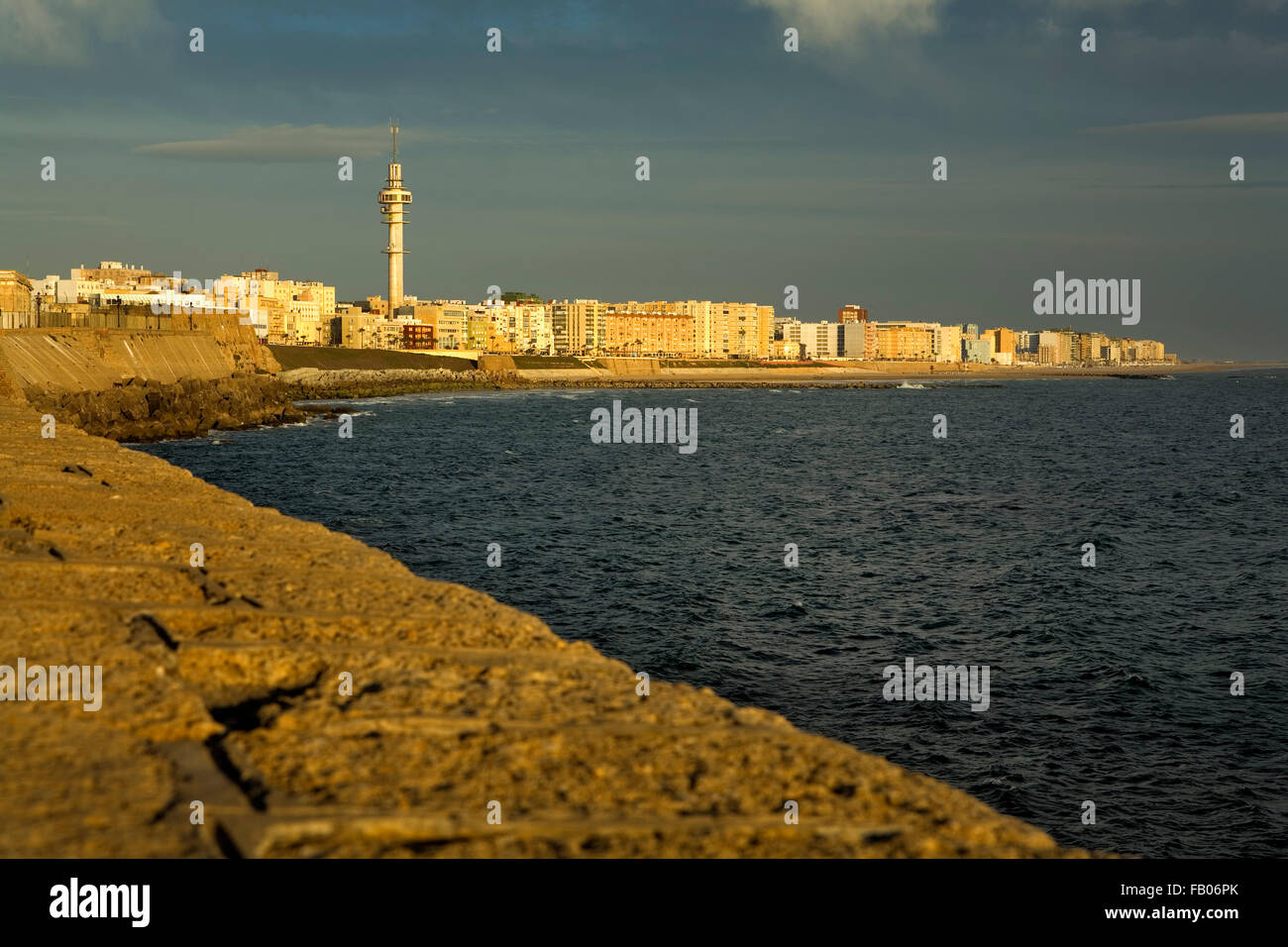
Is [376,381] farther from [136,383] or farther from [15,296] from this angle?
[136,383]

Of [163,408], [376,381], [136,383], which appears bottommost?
[163,408]

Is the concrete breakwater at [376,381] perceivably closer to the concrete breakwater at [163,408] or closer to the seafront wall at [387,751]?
the concrete breakwater at [163,408]

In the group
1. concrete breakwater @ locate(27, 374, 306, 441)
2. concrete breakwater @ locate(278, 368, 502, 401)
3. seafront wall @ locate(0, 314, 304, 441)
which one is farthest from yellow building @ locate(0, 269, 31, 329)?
concrete breakwater @ locate(278, 368, 502, 401)

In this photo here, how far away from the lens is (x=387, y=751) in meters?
4.35

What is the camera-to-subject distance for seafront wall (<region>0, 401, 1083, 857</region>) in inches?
144

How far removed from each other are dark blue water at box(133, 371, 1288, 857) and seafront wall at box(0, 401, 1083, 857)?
7.07 meters

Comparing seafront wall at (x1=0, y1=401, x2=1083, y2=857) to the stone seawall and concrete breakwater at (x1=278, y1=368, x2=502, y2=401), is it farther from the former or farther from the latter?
concrete breakwater at (x1=278, y1=368, x2=502, y2=401)

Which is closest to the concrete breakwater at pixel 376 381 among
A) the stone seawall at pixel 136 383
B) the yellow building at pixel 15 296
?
the stone seawall at pixel 136 383

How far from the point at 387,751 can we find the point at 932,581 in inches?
745

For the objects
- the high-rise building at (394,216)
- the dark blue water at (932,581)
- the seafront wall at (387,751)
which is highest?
the high-rise building at (394,216)

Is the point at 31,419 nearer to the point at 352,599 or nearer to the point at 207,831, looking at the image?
the point at 352,599

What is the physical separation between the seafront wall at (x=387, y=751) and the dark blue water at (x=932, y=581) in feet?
23.2

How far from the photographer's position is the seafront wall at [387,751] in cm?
366

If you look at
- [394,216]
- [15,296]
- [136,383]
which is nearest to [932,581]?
[136,383]
